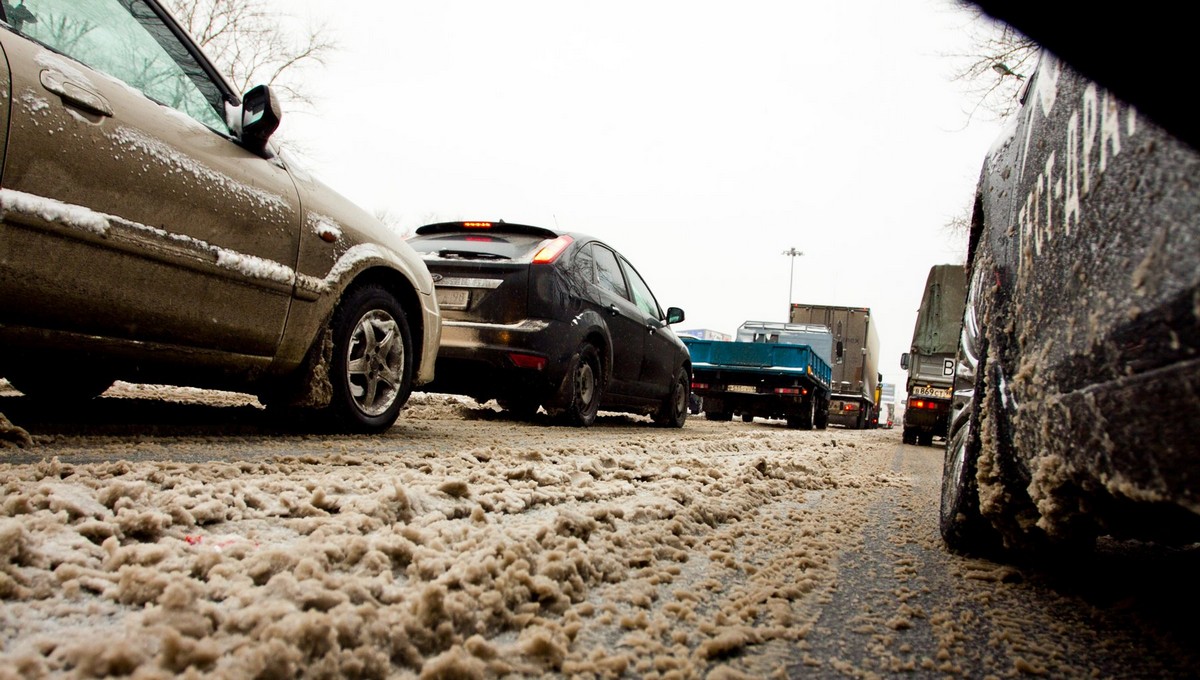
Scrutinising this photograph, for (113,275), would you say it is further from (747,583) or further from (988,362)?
(988,362)

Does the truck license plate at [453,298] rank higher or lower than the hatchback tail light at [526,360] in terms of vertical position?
higher

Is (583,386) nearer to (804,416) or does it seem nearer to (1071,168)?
(1071,168)

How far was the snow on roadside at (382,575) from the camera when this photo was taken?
1193 mm

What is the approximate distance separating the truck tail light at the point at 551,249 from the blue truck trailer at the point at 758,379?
8.94 m

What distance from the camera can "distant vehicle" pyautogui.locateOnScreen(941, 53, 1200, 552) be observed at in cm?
99

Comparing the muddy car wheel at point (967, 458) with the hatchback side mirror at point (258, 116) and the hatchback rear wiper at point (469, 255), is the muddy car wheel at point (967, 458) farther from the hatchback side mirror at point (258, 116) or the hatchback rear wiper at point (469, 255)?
the hatchback rear wiper at point (469, 255)

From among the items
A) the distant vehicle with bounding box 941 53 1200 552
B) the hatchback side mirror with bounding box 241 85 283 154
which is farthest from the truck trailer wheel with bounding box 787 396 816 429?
the distant vehicle with bounding box 941 53 1200 552

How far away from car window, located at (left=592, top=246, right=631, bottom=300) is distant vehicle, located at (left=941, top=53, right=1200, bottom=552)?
516 cm

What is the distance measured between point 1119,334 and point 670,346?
7983mm

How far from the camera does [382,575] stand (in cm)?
154

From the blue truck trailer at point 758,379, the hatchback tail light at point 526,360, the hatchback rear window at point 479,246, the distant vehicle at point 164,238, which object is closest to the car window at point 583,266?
the hatchback rear window at point 479,246

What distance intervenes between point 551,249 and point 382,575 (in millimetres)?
4981

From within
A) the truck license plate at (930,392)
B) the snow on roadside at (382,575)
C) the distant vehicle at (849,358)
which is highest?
the distant vehicle at (849,358)

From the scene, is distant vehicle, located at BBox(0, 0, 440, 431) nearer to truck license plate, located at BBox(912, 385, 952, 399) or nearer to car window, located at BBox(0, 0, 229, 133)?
car window, located at BBox(0, 0, 229, 133)
